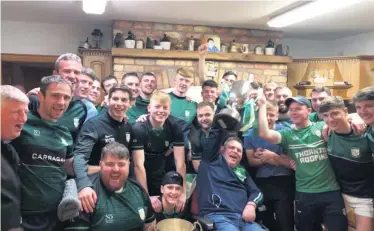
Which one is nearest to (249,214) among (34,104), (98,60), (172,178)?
(172,178)

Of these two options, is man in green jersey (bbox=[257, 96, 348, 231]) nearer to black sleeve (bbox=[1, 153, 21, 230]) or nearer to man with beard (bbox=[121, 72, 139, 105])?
man with beard (bbox=[121, 72, 139, 105])

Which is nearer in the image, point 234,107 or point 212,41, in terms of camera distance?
point 234,107

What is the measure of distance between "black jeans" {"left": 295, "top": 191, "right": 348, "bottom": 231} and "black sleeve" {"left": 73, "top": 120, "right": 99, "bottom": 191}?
4.91ft

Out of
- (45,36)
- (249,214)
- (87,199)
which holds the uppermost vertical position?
(45,36)

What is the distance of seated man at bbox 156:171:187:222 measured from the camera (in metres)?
2.54

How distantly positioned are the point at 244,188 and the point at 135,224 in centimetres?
95

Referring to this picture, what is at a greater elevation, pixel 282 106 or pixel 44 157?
pixel 282 106

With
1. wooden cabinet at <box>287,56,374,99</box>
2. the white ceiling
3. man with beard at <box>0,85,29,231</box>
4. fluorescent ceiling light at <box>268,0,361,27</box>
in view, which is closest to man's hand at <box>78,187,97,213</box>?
man with beard at <box>0,85,29,231</box>

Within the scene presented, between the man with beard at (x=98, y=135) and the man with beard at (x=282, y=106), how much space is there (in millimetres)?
1313

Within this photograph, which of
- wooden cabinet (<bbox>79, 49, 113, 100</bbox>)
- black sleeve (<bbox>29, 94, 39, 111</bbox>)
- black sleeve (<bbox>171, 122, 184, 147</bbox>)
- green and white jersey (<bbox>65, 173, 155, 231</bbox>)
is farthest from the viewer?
wooden cabinet (<bbox>79, 49, 113, 100</bbox>)

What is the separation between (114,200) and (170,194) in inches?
19.2

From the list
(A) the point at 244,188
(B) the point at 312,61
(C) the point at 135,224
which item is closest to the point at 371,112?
(A) the point at 244,188

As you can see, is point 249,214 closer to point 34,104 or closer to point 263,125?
Answer: point 263,125

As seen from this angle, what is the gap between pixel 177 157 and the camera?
2686 mm
